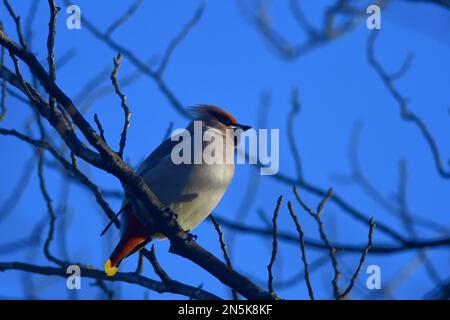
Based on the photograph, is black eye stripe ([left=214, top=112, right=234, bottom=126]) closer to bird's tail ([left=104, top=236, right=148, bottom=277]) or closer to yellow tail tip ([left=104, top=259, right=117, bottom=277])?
bird's tail ([left=104, top=236, right=148, bottom=277])

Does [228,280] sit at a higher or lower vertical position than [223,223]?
lower

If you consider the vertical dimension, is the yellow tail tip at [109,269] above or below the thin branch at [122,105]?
below

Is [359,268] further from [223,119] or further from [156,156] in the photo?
[223,119]

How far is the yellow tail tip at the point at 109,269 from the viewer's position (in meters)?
4.19

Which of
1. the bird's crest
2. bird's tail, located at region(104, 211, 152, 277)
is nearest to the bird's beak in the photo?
the bird's crest

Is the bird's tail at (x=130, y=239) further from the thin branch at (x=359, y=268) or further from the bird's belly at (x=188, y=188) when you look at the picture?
the thin branch at (x=359, y=268)

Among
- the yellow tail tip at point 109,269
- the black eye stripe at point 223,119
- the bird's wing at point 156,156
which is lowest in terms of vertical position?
the yellow tail tip at point 109,269

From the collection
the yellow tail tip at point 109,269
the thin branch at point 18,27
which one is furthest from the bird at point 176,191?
the thin branch at point 18,27
